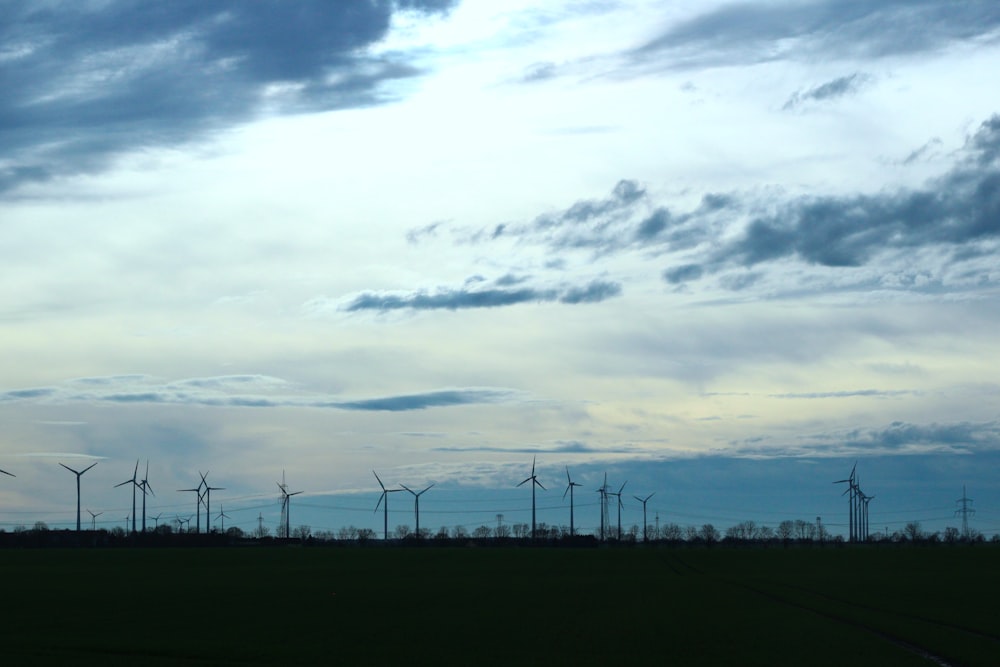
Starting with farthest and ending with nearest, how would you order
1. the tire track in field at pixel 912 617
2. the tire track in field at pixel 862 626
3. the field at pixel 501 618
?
the tire track in field at pixel 912 617 → the field at pixel 501 618 → the tire track in field at pixel 862 626

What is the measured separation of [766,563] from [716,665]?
12067 centimetres

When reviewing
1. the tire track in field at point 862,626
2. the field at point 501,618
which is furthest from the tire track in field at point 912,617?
the tire track in field at point 862,626

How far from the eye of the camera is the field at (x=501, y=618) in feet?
166

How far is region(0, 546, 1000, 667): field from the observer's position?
50500 millimetres

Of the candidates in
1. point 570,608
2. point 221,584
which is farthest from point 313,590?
point 570,608

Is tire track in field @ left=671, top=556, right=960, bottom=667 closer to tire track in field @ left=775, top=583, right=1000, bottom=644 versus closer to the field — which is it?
the field

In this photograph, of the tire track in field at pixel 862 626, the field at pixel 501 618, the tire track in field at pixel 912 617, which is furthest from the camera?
the tire track in field at pixel 912 617

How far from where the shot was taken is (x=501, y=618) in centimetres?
6912

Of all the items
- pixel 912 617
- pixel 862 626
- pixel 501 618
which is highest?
pixel 862 626

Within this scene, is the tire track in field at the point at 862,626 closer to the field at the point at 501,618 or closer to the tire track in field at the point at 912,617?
the field at the point at 501,618

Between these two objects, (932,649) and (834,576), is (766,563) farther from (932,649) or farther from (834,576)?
(932,649)

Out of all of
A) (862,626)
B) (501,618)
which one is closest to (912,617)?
(862,626)

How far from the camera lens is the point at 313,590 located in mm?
96062

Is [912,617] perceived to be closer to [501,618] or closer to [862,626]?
[862,626]
